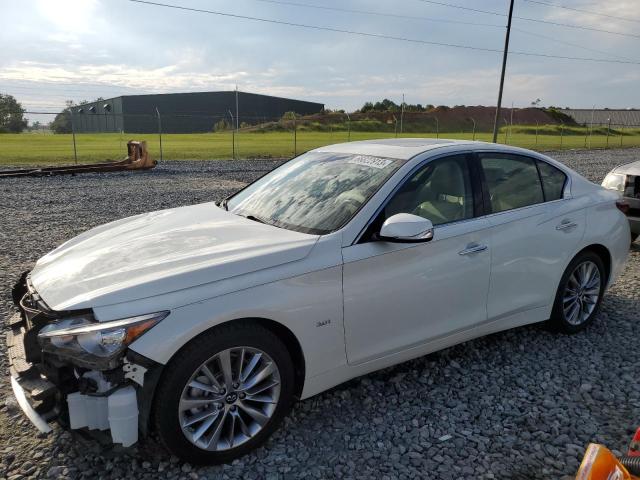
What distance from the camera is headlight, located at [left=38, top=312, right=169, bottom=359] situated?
2.37m

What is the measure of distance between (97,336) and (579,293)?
3.76 meters

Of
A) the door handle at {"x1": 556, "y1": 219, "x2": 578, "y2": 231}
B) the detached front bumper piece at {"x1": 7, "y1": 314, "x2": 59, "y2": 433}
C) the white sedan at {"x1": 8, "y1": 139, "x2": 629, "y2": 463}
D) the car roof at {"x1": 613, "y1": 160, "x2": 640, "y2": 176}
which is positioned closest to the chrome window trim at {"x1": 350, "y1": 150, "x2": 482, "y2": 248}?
the white sedan at {"x1": 8, "y1": 139, "x2": 629, "y2": 463}

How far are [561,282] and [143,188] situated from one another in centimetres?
1076

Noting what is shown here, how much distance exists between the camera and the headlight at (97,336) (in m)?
2.37

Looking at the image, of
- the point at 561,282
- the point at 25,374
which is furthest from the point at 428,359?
the point at 25,374

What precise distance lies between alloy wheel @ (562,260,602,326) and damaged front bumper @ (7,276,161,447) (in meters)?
3.35

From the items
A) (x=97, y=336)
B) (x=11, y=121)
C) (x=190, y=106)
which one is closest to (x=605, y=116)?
(x=190, y=106)

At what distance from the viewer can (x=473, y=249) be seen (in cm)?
349

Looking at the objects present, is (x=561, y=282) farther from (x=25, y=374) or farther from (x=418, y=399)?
(x=25, y=374)

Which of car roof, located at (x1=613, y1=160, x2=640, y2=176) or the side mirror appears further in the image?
car roof, located at (x1=613, y1=160, x2=640, y2=176)

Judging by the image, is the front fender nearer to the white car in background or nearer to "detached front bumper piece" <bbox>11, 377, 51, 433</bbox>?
"detached front bumper piece" <bbox>11, 377, 51, 433</bbox>

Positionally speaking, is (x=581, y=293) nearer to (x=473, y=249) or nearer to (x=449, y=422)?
(x=473, y=249)

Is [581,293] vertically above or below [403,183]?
below

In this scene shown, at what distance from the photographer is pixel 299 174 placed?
3943 mm
